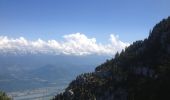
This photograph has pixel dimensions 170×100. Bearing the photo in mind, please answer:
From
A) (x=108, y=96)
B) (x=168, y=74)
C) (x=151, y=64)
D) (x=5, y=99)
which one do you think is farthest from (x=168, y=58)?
(x=5, y=99)

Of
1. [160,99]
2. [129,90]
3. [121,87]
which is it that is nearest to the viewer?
[160,99]

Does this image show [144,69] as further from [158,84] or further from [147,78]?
[158,84]

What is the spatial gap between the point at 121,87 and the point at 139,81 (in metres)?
11.1

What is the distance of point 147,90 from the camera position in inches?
6762

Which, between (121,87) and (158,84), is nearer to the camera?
(158,84)

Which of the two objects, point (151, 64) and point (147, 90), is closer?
point (147, 90)

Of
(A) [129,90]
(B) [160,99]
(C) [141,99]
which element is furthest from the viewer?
(A) [129,90]

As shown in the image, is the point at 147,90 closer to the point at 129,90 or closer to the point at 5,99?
the point at 129,90

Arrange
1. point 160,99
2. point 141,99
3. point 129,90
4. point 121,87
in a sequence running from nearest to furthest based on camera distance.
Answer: point 160,99
point 141,99
point 129,90
point 121,87

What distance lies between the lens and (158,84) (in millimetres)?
168375

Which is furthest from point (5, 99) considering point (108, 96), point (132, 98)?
point (132, 98)

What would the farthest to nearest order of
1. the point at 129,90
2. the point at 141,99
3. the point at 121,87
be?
the point at 121,87, the point at 129,90, the point at 141,99

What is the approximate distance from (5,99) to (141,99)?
7277 cm

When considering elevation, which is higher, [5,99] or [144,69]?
[144,69]
